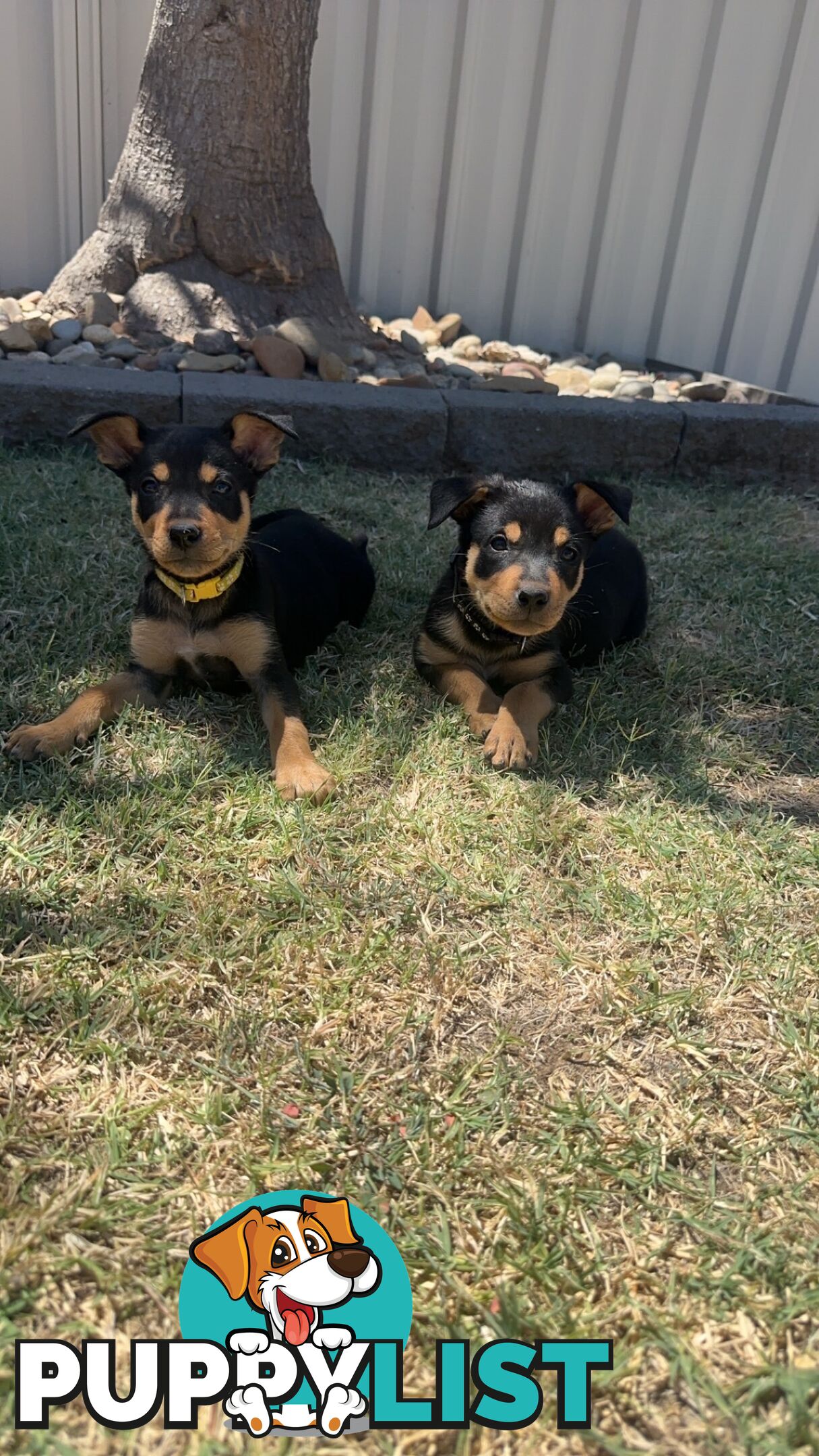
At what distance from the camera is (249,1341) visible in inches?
72.2

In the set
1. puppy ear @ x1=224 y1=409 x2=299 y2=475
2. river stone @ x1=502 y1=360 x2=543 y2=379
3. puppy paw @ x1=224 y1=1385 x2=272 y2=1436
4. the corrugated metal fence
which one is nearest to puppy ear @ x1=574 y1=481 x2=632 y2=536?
puppy ear @ x1=224 y1=409 x2=299 y2=475

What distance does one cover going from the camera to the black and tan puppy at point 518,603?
346 centimetres

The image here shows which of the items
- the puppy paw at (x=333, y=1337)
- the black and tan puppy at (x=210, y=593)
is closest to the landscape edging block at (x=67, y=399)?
the black and tan puppy at (x=210, y=593)

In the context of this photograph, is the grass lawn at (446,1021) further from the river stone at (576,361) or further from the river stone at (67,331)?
the river stone at (576,361)

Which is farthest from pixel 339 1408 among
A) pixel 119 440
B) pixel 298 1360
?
pixel 119 440

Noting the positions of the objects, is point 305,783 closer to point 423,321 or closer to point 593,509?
point 593,509

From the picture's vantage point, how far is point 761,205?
7.79 m

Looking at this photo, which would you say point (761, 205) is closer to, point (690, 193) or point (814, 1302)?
point (690, 193)

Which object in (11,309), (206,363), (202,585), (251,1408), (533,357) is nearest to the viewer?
(251,1408)

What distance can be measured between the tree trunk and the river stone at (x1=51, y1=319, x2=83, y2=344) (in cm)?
34

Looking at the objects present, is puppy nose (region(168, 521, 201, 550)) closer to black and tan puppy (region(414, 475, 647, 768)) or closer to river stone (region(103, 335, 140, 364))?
black and tan puppy (region(414, 475, 647, 768))

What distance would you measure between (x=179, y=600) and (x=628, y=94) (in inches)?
245

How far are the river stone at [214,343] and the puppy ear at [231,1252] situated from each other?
5458 mm

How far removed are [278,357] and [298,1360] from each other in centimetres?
556
